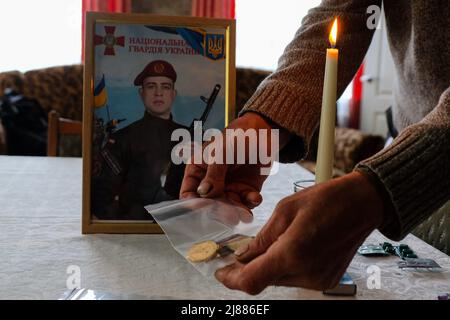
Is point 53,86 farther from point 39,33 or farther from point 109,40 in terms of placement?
point 109,40

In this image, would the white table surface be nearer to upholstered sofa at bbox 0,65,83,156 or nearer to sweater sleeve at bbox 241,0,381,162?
sweater sleeve at bbox 241,0,381,162

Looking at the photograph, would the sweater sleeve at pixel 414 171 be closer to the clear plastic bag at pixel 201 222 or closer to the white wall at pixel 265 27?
the clear plastic bag at pixel 201 222

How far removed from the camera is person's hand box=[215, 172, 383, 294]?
463 mm

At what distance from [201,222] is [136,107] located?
0.28 meters

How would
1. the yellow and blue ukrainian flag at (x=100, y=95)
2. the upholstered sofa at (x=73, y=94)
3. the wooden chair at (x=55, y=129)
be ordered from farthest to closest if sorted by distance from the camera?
the upholstered sofa at (x=73, y=94), the wooden chair at (x=55, y=129), the yellow and blue ukrainian flag at (x=100, y=95)

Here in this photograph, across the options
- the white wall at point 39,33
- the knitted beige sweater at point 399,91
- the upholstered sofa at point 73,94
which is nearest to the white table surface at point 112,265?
the knitted beige sweater at point 399,91

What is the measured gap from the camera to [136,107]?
0.86 metres

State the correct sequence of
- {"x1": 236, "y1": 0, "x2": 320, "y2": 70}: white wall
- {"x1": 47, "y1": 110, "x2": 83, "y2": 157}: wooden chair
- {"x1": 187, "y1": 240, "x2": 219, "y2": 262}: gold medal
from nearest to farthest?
{"x1": 187, "y1": 240, "x2": 219, "y2": 262}: gold medal
{"x1": 47, "y1": 110, "x2": 83, "y2": 157}: wooden chair
{"x1": 236, "y1": 0, "x2": 320, "y2": 70}: white wall

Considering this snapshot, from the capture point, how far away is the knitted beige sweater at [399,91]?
53 centimetres

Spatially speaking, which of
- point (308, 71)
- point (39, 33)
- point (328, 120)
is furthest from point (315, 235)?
point (39, 33)

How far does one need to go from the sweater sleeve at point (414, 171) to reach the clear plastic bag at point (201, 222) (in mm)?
185

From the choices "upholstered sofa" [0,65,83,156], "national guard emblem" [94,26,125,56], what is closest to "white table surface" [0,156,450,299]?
"national guard emblem" [94,26,125,56]

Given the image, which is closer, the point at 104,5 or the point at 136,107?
the point at 136,107

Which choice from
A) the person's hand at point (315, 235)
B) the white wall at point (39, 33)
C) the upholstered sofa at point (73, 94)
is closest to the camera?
the person's hand at point (315, 235)
